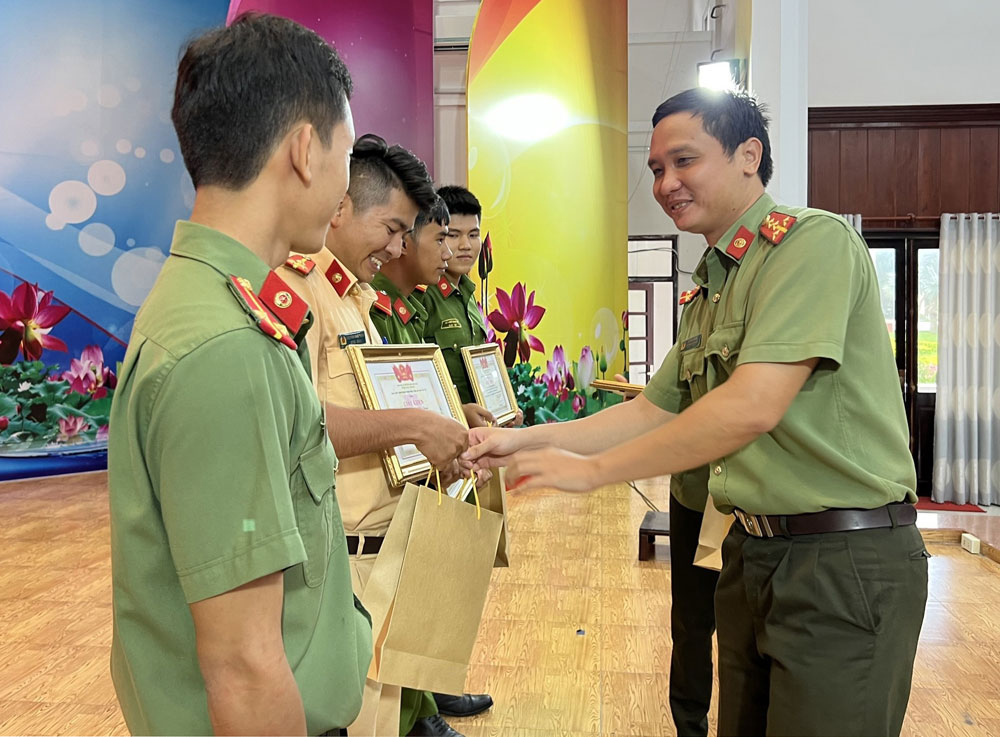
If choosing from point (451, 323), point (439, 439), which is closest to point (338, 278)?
point (439, 439)

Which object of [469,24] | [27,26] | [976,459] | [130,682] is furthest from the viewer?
[469,24]

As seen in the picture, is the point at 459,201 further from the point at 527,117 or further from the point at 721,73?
the point at 527,117

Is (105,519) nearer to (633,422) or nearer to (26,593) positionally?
(26,593)

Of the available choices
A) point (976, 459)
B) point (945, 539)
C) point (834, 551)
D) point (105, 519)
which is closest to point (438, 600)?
point (834, 551)

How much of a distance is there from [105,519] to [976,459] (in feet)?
22.9

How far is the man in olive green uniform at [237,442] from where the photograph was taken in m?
0.75

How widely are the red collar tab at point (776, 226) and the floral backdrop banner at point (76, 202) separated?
19.4ft

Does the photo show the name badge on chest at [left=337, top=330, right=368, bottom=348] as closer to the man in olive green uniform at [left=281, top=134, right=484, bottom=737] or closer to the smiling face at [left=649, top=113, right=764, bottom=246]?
the man in olive green uniform at [left=281, top=134, right=484, bottom=737]

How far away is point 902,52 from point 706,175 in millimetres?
7144

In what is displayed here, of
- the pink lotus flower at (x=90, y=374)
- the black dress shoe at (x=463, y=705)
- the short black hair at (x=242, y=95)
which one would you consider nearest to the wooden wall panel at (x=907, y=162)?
the pink lotus flower at (x=90, y=374)

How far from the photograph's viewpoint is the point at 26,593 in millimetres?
3637

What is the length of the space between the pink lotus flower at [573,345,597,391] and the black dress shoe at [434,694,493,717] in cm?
421

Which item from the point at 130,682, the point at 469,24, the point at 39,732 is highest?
the point at 469,24

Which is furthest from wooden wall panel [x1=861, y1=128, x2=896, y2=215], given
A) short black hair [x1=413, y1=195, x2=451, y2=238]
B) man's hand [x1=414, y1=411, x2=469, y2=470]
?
man's hand [x1=414, y1=411, x2=469, y2=470]
